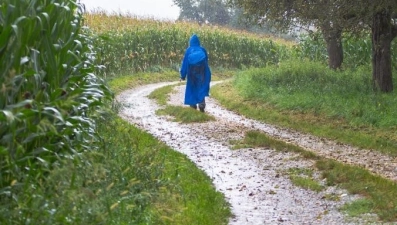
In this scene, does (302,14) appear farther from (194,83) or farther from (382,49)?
(194,83)

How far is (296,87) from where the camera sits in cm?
2212

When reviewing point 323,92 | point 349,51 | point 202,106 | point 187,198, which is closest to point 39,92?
point 187,198

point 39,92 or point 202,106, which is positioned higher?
point 39,92

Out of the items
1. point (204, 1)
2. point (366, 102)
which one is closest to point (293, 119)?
point (366, 102)

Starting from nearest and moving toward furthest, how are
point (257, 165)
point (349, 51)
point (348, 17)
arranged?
1. point (257, 165)
2. point (348, 17)
3. point (349, 51)

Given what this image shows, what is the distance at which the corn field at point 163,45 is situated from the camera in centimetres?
3331

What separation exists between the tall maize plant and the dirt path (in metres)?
2.31

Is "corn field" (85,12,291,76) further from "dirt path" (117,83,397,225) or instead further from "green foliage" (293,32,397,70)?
"dirt path" (117,83,397,225)

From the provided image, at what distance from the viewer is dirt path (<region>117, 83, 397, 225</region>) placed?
29.7 feet

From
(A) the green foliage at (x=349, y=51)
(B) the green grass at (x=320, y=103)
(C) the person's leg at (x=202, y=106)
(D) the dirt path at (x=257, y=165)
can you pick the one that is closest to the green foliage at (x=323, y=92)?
(B) the green grass at (x=320, y=103)

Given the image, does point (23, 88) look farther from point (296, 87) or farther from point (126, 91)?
point (126, 91)

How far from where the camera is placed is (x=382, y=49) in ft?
62.3

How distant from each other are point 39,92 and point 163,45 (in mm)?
31290

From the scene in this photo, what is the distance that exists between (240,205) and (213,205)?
0.64 meters
